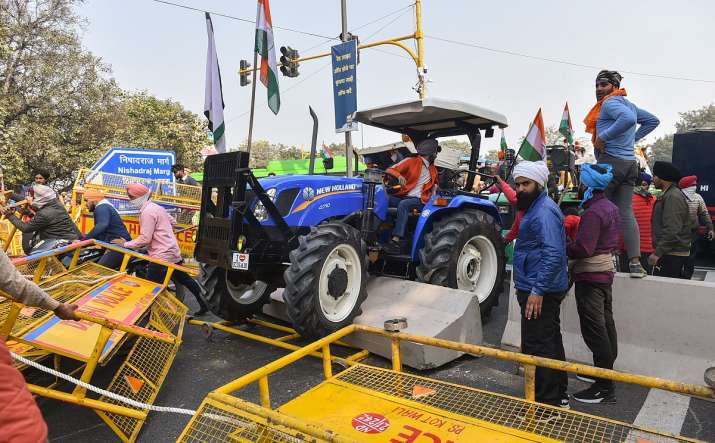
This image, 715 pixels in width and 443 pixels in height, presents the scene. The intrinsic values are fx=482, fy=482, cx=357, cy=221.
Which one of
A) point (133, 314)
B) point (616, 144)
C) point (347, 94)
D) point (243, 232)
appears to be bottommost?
point (133, 314)

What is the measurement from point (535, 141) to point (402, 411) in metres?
5.20

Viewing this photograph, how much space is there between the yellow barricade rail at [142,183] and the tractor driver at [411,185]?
177 inches

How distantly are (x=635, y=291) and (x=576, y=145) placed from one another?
23.5 feet

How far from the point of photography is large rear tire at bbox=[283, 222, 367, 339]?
4211mm

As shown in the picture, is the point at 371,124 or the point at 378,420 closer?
the point at 378,420

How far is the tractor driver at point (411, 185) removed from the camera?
18.8ft

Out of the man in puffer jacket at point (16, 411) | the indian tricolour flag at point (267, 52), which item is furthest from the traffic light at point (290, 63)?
the man in puffer jacket at point (16, 411)

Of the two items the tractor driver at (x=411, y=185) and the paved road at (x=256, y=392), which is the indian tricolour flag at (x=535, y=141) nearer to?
the tractor driver at (x=411, y=185)

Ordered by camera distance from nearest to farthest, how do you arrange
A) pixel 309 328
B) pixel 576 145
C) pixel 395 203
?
1. pixel 309 328
2. pixel 395 203
3. pixel 576 145

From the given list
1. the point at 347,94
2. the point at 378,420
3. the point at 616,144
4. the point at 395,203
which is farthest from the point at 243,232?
the point at 347,94

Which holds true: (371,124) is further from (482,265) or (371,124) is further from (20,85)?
(20,85)

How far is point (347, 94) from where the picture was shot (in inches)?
433

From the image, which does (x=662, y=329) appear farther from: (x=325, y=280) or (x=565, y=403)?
(x=325, y=280)

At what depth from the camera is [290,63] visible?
14430mm
